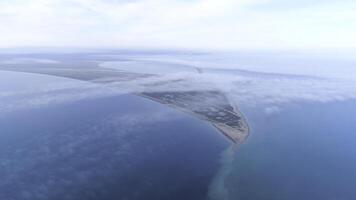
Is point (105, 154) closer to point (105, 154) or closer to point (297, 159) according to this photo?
point (105, 154)

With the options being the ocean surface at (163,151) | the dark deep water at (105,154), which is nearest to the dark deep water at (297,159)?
the ocean surface at (163,151)

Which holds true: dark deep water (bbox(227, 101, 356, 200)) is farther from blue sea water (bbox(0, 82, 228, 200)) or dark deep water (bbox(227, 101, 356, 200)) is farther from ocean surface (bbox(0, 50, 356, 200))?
blue sea water (bbox(0, 82, 228, 200))

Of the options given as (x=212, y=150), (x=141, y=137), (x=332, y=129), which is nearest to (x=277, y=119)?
(x=332, y=129)

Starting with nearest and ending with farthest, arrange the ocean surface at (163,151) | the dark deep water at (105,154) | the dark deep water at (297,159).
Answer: the dark deep water at (105,154) → the ocean surface at (163,151) → the dark deep water at (297,159)

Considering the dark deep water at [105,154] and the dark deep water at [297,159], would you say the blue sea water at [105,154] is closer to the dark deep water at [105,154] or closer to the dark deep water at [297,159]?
the dark deep water at [105,154]

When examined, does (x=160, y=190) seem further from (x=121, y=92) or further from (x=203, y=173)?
(x=121, y=92)

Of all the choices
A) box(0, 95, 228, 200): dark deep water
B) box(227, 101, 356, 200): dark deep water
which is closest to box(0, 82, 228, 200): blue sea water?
box(0, 95, 228, 200): dark deep water
